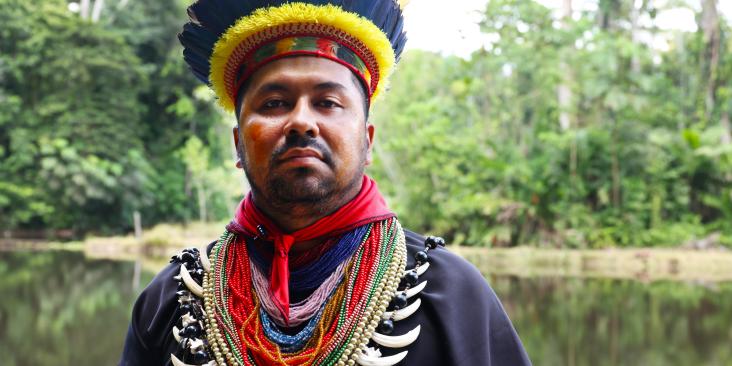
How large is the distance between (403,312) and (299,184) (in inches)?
12.5

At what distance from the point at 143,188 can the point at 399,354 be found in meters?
22.1

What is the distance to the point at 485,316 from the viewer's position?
1.40m

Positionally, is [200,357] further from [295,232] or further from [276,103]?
[276,103]

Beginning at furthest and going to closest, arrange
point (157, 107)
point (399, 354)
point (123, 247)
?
point (157, 107)
point (123, 247)
point (399, 354)

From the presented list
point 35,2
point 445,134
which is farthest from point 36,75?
point 445,134

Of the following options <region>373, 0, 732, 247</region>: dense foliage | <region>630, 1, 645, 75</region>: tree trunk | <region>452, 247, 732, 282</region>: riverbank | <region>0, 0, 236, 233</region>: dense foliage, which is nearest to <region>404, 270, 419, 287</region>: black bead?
<region>452, 247, 732, 282</region>: riverbank

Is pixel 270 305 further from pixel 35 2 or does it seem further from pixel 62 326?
pixel 35 2

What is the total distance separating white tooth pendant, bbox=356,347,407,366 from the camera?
1361 millimetres

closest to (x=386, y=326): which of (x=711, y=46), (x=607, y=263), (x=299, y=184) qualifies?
(x=299, y=184)

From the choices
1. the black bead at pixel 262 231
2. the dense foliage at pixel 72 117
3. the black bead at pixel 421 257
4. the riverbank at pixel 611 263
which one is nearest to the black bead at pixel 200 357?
the black bead at pixel 262 231

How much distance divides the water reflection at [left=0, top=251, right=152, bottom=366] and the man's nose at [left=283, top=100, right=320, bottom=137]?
5.87 m

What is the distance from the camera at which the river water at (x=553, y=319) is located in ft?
22.6

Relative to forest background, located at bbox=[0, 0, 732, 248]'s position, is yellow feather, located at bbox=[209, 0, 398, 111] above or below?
below

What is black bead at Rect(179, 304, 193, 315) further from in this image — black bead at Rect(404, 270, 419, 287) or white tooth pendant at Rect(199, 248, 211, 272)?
black bead at Rect(404, 270, 419, 287)
